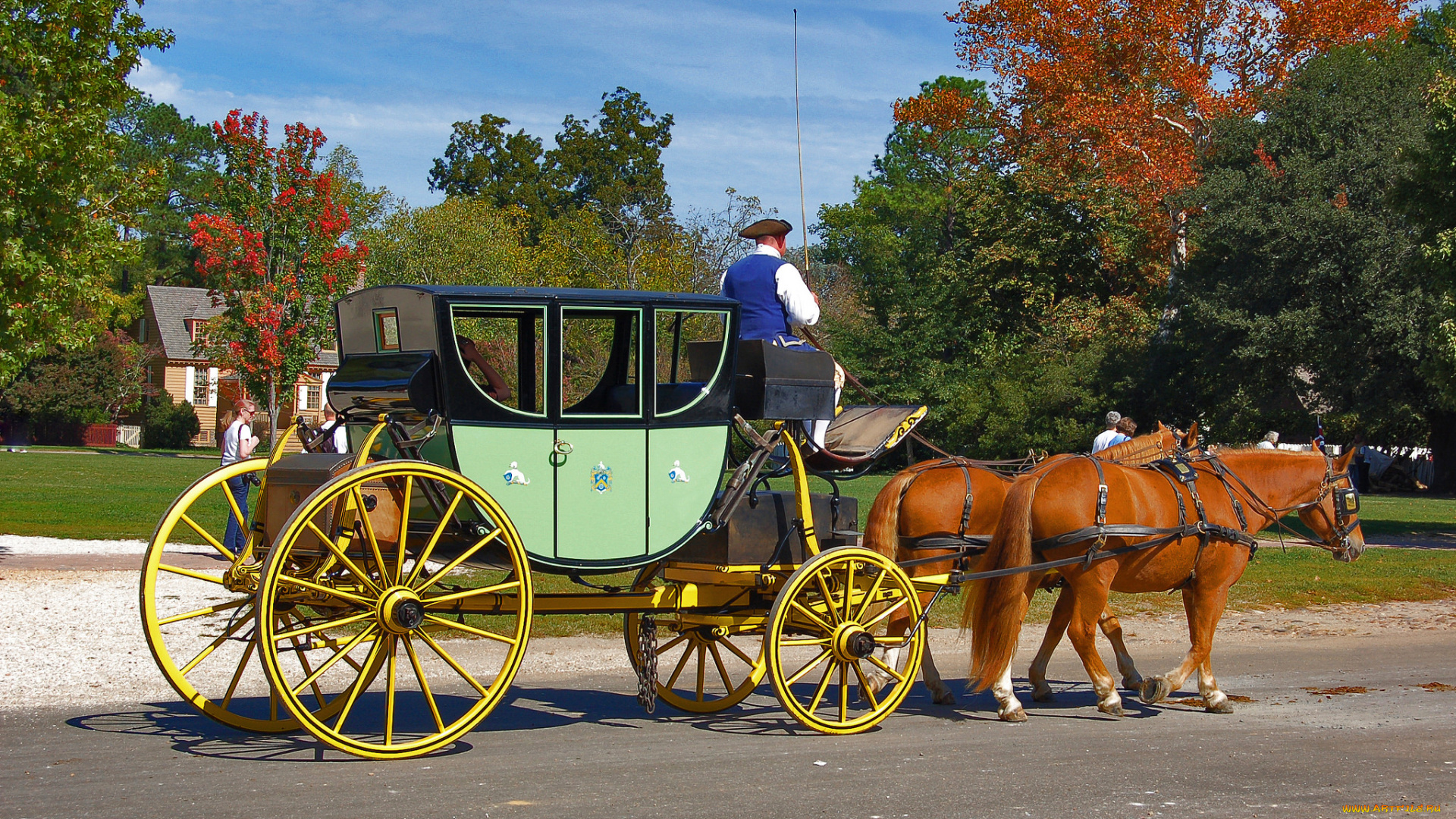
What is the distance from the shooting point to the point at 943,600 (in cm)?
1227

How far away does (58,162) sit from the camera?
39.9ft

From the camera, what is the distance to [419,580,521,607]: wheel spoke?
18.7 ft

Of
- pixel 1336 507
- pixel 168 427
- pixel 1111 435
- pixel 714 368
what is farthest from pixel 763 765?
pixel 168 427

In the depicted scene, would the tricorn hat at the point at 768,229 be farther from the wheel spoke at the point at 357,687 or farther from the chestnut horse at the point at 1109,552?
the wheel spoke at the point at 357,687

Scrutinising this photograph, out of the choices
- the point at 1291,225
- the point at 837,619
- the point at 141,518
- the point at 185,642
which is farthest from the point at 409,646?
the point at 1291,225

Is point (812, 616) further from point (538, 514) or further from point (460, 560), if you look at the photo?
point (460, 560)

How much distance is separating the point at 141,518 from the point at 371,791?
15029 mm

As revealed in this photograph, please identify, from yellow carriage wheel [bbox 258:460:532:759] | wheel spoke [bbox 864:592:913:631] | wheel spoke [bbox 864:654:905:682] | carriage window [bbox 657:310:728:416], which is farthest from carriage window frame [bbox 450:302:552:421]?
wheel spoke [bbox 864:654:905:682]

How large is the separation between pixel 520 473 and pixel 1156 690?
4.11m

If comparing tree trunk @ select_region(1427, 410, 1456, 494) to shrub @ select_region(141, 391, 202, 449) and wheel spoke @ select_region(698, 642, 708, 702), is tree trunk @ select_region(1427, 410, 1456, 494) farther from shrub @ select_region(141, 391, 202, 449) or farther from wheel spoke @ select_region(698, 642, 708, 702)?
shrub @ select_region(141, 391, 202, 449)

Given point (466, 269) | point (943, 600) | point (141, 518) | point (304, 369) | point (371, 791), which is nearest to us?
point (371, 791)

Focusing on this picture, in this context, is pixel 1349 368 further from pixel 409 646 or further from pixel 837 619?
pixel 409 646

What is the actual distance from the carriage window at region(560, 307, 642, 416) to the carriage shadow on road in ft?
6.16

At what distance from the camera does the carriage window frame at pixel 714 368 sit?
20.6 feet
